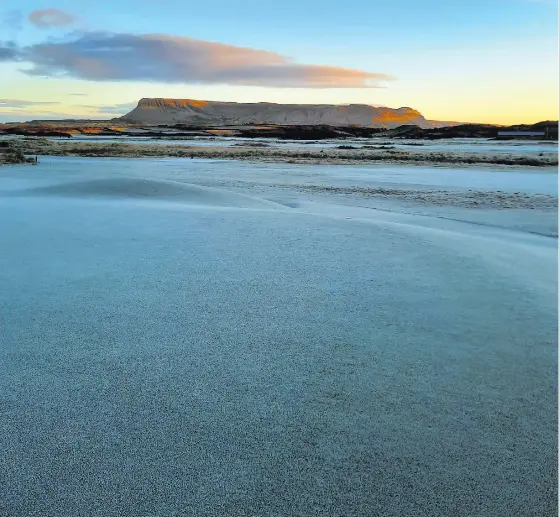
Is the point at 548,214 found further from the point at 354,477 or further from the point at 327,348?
the point at 354,477

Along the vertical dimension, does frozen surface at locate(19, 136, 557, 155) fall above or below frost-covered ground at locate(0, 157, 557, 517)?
above

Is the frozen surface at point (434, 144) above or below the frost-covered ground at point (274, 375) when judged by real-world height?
above

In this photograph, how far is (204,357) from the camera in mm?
1979

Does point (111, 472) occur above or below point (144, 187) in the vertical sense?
below

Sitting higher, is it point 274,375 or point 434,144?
point 434,144

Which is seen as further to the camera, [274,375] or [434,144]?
[434,144]

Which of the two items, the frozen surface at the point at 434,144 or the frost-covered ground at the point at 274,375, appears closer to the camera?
the frost-covered ground at the point at 274,375

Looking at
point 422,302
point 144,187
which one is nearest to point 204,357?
point 422,302

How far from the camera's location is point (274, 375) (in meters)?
1.86

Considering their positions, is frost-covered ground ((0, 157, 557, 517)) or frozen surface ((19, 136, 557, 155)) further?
frozen surface ((19, 136, 557, 155))

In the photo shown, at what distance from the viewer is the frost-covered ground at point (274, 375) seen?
1324 mm

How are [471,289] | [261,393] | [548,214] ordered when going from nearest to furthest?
[261,393] → [471,289] → [548,214]

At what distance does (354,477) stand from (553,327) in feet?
5.05

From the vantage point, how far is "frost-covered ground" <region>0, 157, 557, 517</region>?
1.32 m
